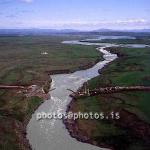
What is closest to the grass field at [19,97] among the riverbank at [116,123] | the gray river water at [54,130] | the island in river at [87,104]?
the island in river at [87,104]

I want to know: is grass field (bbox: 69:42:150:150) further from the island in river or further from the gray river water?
the gray river water

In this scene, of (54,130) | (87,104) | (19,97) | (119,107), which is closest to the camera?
(54,130)

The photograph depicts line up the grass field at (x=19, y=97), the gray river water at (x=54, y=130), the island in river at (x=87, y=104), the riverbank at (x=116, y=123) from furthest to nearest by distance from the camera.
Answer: the grass field at (x=19, y=97), the island in river at (x=87, y=104), the riverbank at (x=116, y=123), the gray river water at (x=54, y=130)

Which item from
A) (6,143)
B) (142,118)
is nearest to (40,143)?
(6,143)

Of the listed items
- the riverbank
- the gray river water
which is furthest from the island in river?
the gray river water

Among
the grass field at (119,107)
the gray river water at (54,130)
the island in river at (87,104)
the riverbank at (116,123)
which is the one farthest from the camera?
the island in river at (87,104)

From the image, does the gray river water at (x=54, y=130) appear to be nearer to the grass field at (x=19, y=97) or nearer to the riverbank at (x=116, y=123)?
the riverbank at (x=116, y=123)

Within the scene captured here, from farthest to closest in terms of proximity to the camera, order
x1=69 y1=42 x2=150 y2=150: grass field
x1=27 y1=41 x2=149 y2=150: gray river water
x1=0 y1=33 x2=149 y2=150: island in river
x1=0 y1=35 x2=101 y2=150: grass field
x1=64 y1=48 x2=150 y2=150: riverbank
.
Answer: x1=0 y1=35 x2=101 y2=150: grass field → x1=0 y1=33 x2=149 y2=150: island in river → x1=69 y1=42 x2=150 y2=150: grass field → x1=64 y1=48 x2=150 y2=150: riverbank → x1=27 y1=41 x2=149 y2=150: gray river water

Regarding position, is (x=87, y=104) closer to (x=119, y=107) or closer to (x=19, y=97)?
(x=119, y=107)

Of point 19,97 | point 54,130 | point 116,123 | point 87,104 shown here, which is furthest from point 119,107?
point 19,97

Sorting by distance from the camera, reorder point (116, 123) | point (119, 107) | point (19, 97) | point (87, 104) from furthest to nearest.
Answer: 1. point (19, 97)
2. point (87, 104)
3. point (119, 107)
4. point (116, 123)

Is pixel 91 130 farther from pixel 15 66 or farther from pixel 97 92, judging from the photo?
pixel 15 66
